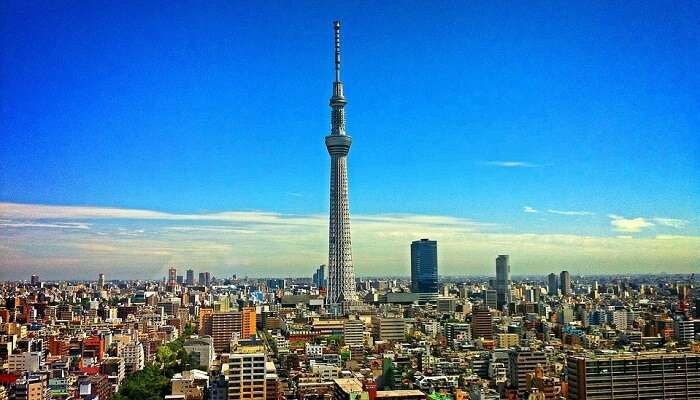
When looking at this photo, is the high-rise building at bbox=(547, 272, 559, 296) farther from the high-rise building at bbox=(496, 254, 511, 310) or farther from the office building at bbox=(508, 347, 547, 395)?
the office building at bbox=(508, 347, 547, 395)

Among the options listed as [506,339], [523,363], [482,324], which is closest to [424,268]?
[482,324]

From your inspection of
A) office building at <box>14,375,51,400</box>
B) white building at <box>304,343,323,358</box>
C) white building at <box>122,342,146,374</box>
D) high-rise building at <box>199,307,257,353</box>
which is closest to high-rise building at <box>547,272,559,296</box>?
high-rise building at <box>199,307,257,353</box>

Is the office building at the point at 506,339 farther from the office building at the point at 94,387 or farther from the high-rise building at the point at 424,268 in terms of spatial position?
the high-rise building at the point at 424,268

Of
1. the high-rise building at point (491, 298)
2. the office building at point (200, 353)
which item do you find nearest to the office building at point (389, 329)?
the office building at point (200, 353)

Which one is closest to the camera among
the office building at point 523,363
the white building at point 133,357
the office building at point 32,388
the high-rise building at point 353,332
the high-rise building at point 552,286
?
the office building at point 32,388

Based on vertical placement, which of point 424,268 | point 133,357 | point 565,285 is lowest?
point 133,357

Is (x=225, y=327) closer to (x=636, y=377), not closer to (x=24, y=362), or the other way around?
(x=24, y=362)
